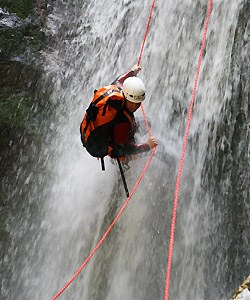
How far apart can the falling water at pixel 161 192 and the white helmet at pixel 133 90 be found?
1550mm

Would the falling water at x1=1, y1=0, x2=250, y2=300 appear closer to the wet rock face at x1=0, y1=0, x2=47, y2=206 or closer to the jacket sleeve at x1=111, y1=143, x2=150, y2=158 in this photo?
the wet rock face at x1=0, y1=0, x2=47, y2=206

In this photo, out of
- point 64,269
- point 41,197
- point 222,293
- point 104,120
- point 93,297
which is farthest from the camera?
point 41,197

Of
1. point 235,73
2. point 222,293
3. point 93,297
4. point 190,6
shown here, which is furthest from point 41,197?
point 190,6

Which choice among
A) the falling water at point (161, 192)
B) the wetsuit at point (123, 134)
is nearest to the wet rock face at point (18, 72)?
the falling water at point (161, 192)

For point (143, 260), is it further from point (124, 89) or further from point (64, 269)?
point (124, 89)

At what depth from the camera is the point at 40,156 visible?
621 cm

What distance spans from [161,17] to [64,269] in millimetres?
4691

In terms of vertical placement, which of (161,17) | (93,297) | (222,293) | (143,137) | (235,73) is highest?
(161,17)

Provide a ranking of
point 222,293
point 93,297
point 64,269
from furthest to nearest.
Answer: point 64,269
point 93,297
point 222,293

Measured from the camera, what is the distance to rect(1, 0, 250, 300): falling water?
4582mm

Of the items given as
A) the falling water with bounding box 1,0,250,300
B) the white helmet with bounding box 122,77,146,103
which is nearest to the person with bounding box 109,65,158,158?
the white helmet with bounding box 122,77,146,103

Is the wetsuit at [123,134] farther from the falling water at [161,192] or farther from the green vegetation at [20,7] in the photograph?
the green vegetation at [20,7]

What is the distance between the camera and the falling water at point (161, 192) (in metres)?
4.58

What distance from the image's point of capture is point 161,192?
511 cm
